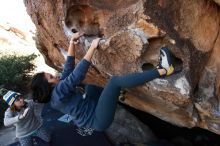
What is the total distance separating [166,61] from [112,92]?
689 millimetres

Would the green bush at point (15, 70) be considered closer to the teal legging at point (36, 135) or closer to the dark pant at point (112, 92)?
the teal legging at point (36, 135)

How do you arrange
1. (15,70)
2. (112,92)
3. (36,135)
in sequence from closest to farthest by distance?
1. (112,92)
2. (36,135)
3. (15,70)

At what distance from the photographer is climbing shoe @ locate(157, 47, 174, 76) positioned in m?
3.57

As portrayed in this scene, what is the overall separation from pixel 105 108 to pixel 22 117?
59.2 inches

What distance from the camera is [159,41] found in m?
3.75

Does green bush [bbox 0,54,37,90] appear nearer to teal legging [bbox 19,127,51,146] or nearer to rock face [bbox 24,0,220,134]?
teal legging [bbox 19,127,51,146]

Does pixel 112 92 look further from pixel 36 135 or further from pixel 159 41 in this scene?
pixel 36 135

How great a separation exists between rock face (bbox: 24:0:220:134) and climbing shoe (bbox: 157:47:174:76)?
12cm

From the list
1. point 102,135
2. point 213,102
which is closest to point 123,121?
point 102,135

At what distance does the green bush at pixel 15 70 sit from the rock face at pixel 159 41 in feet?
13.5

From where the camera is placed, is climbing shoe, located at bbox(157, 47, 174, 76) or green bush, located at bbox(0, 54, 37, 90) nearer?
climbing shoe, located at bbox(157, 47, 174, 76)

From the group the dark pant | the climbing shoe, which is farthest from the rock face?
the dark pant

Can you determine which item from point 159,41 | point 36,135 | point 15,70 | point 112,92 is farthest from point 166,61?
point 15,70

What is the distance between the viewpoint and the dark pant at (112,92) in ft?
11.5
